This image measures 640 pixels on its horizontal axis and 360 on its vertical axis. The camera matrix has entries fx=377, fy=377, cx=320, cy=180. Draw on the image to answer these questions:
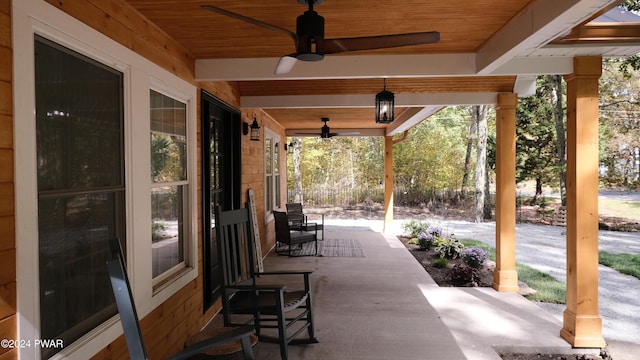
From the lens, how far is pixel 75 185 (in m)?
1.69

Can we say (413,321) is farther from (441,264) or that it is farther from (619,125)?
(619,125)

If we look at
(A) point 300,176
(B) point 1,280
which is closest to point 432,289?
(B) point 1,280

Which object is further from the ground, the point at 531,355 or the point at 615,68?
the point at 615,68

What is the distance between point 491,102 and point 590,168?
6.07ft

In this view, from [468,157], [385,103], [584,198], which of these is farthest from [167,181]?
[468,157]

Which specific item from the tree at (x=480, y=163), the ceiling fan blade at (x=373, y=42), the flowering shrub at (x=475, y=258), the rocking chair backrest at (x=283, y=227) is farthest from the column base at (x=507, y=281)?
the tree at (x=480, y=163)

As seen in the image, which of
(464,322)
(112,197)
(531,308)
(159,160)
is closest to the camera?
(112,197)

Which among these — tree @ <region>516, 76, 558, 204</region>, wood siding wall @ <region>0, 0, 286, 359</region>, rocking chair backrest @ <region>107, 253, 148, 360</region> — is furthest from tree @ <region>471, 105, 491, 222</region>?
rocking chair backrest @ <region>107, 253, 148, 360</region>

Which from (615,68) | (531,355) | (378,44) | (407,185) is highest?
(615,68)

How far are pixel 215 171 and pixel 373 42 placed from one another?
2.53 meters

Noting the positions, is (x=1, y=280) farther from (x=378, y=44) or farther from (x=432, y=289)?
(x=432, y=289)

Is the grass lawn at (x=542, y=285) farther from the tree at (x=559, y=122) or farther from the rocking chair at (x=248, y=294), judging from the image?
the tree at (x=559, y=122)

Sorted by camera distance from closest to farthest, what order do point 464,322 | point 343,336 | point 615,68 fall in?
1. point 343,336
2. point 464,322
3. point 615,68

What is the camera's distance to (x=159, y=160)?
255 centimetres
